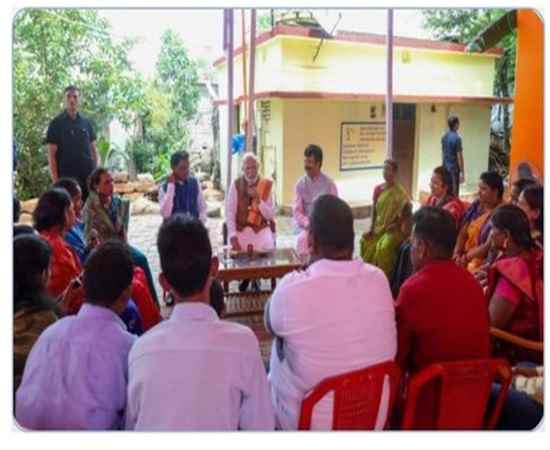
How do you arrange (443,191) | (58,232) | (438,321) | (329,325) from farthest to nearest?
(443,191), (58,232), (438,321), (329,325)

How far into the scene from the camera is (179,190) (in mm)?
4242

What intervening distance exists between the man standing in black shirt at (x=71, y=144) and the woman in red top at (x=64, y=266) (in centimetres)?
140

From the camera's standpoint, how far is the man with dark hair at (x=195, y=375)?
4.81ft

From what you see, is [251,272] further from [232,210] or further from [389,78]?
[389,78]

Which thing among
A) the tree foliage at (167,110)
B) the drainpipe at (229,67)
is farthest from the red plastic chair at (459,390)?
the tree foliage at (167,110)

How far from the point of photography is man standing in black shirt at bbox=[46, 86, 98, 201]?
13.7ft

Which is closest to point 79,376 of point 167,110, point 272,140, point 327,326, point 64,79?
point 327,326

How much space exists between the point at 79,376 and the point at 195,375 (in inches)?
12.9

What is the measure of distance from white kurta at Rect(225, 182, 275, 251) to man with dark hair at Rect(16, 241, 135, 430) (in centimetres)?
260

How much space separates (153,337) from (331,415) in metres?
0.54

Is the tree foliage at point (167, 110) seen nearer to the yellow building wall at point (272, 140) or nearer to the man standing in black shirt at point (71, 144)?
the yellow building wall at point (272, 140)

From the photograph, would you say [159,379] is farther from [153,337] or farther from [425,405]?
[425,405]
